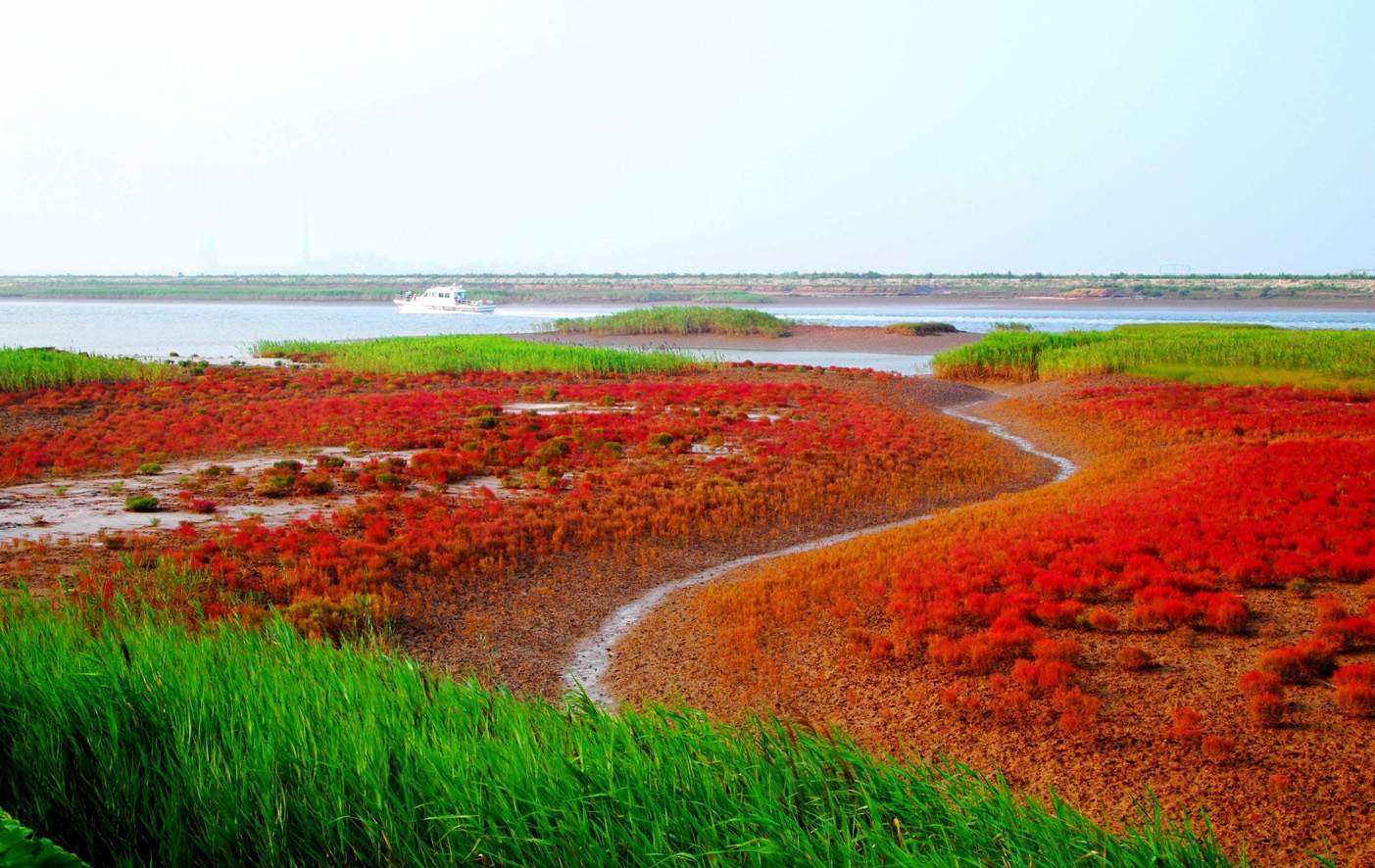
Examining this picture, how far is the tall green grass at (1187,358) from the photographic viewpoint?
3228 cm

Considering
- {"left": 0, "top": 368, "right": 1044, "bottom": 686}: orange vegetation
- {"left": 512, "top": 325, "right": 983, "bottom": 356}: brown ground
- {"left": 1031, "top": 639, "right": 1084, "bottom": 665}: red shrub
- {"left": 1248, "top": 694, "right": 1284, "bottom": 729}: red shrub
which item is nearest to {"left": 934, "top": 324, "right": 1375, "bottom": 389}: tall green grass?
{"left": 0, "top": 368, "right": 1044, "bottom": 686}: orange vegetation

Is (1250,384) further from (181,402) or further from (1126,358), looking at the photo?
(181,402)

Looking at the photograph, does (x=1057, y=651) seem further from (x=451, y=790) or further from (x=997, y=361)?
(x=997, y=361)

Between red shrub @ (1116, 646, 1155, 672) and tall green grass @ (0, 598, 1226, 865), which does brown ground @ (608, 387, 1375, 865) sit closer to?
red shrub @ (1116, 646, 1155, 672)

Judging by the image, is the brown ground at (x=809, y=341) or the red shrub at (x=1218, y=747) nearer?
the red shrub at (x=1218, y=747)

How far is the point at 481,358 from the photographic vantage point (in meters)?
41.2

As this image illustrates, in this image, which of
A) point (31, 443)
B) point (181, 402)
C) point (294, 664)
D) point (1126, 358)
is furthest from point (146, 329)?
point (294, 664)

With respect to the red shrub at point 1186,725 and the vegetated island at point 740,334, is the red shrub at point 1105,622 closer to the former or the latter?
the red shrub at point 1186,725

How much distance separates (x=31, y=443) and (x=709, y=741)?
799 inches

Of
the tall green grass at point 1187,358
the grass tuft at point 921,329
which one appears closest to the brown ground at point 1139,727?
the tall green grass at point 1187,358

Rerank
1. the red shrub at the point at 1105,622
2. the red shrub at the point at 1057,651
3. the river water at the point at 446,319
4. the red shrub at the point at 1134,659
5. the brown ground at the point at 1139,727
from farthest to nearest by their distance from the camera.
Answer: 1. the river water at the point at 446,319
2. the red shrub at the point at 1105,622
3. the red shrub at the point at 1057,651
4. the red shrub at the point at 1134,659
5. the brown ground at the point at 1139,727

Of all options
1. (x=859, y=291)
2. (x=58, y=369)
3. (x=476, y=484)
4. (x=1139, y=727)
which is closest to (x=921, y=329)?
(x=58, y=369)

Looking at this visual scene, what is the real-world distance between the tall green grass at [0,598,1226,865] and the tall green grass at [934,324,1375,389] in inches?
1157

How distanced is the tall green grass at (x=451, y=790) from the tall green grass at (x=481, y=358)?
33.9m
